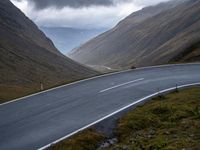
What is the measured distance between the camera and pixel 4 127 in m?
17.2

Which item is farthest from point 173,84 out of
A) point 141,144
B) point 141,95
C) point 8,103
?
point 141,144

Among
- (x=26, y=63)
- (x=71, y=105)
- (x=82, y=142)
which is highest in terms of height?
(x=26, y=63)

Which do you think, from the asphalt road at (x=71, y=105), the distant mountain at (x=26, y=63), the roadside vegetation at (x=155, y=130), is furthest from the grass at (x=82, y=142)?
the distant mountain at (x=26, y=63)

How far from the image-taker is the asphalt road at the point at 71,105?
1599 cm

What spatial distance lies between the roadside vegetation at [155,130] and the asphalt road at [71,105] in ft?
4.17

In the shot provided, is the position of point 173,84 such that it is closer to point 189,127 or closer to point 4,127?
point 189,127

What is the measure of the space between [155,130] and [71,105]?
20.8 feet

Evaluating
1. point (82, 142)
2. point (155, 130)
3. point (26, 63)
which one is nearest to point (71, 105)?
point (82, 142)

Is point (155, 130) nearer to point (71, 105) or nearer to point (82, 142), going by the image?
point (82, 142)

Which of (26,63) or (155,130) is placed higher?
(26,63)

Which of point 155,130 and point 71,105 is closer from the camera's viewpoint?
point 155,130

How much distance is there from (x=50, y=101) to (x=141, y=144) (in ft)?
30.2

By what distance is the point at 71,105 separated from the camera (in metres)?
20.9

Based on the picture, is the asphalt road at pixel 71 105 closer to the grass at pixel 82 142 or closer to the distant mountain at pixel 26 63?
the grass at pixel 82 142
